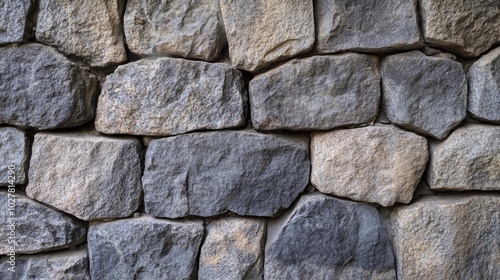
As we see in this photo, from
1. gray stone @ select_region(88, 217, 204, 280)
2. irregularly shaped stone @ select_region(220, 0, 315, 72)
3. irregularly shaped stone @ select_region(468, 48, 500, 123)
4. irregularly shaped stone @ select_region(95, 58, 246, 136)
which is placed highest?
irregularly shaped stone @ select_region(220, 0, 315, 72)

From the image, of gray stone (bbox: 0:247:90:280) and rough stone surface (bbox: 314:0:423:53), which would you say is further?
gray stone (bbox: 0:247:90:280)

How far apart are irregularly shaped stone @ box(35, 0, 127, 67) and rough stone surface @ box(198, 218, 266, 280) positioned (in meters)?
0.62

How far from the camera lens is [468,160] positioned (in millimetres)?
1274

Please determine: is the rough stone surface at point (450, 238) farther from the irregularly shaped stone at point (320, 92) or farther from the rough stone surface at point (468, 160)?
the irregularly shaped stone at point (320, 92)

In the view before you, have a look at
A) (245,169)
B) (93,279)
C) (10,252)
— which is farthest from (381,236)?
(10,252)

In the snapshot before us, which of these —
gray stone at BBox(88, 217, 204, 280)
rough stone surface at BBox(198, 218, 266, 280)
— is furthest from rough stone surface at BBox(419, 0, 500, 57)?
gray stone at BBox(88, 217, 204, 280)

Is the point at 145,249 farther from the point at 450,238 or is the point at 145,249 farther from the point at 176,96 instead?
the point at 450,238

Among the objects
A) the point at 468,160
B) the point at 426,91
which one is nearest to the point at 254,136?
the point at 426,91

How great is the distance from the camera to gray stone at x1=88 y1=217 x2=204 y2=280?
1.34 m

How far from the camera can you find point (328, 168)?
1.30m

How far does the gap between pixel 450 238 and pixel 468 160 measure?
0.78 ft

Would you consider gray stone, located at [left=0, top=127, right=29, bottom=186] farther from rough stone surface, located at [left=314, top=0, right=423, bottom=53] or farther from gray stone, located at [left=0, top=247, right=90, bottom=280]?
rough stone surface, located at [left=314, top=0, right=423, bottom=53]

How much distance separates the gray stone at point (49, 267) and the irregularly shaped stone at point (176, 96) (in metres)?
0.46

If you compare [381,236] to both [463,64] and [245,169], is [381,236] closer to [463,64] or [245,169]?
[245,169]
